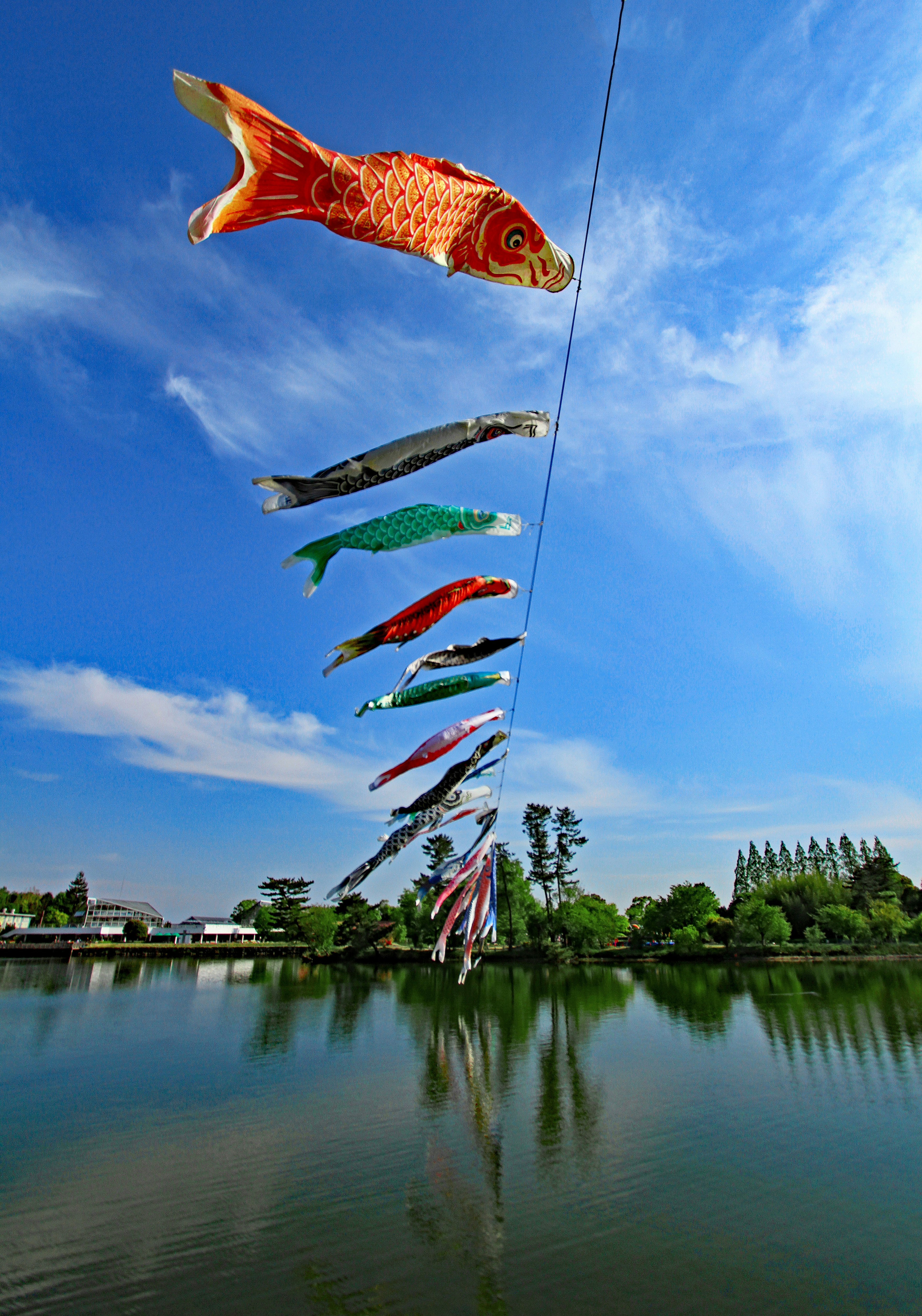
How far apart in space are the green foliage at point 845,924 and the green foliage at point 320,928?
43985mm

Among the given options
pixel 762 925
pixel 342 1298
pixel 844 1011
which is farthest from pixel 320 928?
pixel 342 1298

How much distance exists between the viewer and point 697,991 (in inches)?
1291

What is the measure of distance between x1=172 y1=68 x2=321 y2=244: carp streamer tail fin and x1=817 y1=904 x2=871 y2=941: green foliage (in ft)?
202

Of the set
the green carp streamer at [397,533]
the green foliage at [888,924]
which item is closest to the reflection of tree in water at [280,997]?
the green carp streamer at [397,533]

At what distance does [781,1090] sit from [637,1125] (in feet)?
14.5

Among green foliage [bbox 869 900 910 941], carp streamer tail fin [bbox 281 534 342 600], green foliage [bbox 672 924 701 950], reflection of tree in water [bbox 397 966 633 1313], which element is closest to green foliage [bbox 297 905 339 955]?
reflection of tree in water [bbox 397 966 633 1313]

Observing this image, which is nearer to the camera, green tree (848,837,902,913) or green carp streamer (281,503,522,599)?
green carp streamer (281,503,522,599)

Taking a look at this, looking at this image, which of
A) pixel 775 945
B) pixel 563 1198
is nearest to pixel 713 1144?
pixel 563 1198

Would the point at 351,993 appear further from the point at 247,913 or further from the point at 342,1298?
the point at 247,913

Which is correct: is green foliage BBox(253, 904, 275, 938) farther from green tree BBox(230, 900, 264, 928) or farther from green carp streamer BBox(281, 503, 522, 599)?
green carp streamer BBox(281, 503, 522, 599)

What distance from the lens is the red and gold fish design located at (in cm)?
490

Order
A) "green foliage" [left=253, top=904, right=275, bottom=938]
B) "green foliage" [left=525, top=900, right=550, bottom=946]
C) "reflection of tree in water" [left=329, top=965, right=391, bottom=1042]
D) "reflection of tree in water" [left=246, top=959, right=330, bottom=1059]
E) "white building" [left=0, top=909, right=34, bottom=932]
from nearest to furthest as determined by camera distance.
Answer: "reflection of tree in water" [left=246, top=959, right=330, bottom=1059] → "reflection of tree in water" [left=329, top=965, right=391, bottom=1042] → "green foliage" [left=525, top=900, right=550, bottom=946] → "white building" [left=0, top=909, right=34, bottom=932] → "green foliage" [left=253, top=904, right=275, bottom=938]

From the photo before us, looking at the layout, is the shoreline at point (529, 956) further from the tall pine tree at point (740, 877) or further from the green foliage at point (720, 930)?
the tall pine tree at point (740, 877)

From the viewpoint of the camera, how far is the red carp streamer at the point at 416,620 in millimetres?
9109
